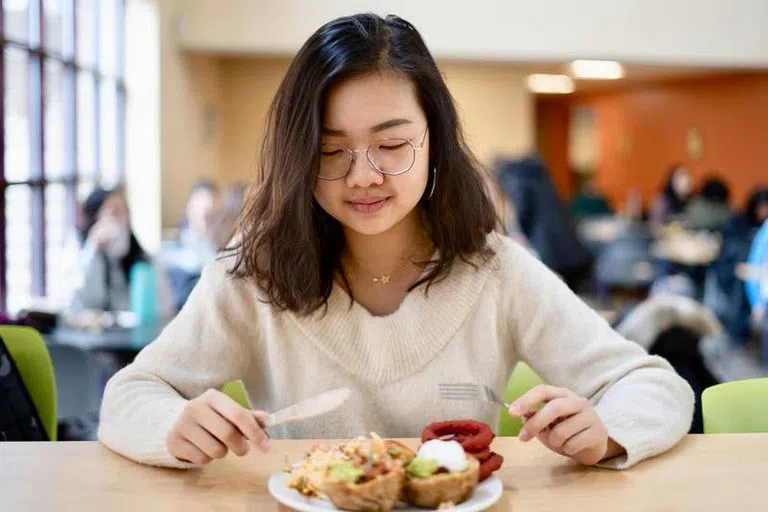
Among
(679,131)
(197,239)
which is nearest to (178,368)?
(197,239)

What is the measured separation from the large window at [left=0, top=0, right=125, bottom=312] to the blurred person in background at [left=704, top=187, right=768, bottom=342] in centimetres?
432

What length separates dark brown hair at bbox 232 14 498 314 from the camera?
59.1 inches

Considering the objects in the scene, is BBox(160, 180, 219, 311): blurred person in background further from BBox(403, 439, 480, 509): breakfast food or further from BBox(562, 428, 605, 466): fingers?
BBox(403, 439, 480, 509): breakfast food

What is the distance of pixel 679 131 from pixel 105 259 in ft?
38.7

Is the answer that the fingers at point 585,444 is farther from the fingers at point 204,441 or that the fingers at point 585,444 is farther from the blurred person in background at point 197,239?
the blurred person in background at point 197,239

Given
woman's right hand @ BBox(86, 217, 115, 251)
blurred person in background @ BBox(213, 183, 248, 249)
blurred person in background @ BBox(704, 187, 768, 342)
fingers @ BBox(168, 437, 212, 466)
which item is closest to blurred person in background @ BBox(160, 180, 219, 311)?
blurred person in background @ BBox(213, 183, 248, 249)

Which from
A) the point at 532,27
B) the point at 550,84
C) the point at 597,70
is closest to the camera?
the point at 532,27

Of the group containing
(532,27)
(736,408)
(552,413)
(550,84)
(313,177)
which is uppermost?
(532,27)

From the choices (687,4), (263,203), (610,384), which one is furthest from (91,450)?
(687,4)

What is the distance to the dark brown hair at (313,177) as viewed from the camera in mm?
1500

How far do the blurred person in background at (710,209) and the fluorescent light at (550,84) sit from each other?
500 cm

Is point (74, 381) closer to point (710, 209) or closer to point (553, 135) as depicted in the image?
point (710, 209)

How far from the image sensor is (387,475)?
3.58 feet

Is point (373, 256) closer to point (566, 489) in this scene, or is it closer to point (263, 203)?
point (263, 203)
